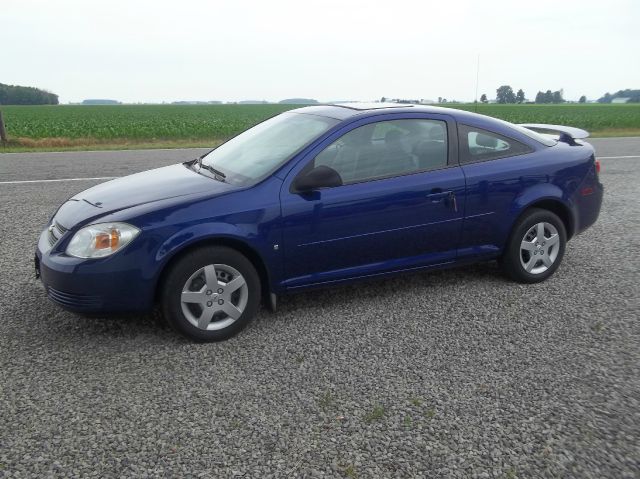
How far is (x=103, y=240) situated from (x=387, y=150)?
2085 mm

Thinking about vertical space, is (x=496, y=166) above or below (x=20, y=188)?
above

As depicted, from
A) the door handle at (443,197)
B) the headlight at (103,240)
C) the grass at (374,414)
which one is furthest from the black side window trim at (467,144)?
the headlight at (103,240)

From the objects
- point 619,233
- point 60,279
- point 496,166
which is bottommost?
point 619,233

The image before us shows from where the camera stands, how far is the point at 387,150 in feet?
13.7

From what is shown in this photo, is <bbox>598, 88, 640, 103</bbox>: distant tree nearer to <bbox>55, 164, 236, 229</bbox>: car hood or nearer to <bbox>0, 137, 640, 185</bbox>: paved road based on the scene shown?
<bbox>0, 137, 640, 185</bbox>: paved road

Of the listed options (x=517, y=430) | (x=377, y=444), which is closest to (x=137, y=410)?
(x=377, y=444)

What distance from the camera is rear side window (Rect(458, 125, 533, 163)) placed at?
443 cm

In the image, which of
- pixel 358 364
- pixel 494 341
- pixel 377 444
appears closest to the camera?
pixel 377 444

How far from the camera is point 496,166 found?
14.7ft

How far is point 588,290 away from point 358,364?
91.2 inches

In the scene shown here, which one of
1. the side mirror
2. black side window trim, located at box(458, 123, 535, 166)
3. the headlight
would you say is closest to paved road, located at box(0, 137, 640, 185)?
the headlight

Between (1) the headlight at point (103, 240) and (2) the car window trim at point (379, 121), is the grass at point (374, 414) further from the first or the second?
(1) the headlight at point (103, 240)

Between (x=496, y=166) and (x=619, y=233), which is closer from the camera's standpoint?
(x=496, y=166)

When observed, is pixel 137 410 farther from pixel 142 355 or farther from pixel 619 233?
pixel 619 233
